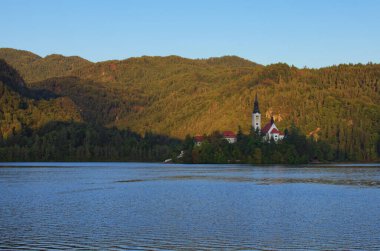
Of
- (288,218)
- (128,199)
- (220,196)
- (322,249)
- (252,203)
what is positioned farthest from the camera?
(220,196)

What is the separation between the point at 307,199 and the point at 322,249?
118ft

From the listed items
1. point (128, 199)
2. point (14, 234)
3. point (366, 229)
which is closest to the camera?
point (14, 234)

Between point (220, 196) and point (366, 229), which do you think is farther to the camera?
point (220, 196)

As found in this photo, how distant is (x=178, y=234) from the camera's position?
1791 inches

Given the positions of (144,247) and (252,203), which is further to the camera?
(252,203)

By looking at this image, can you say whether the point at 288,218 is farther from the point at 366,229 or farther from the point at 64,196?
the point at 64,196

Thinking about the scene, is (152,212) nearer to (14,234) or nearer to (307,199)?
(14,234)

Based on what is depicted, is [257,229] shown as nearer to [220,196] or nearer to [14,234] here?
[14,234]

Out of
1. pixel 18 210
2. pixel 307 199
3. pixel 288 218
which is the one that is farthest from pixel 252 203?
pixel 18 210

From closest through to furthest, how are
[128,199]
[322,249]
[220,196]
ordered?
[322,249] < [128,199] < [220,196]

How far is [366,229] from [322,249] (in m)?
10.0

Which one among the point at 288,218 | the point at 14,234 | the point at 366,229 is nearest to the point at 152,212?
the point at 288,218

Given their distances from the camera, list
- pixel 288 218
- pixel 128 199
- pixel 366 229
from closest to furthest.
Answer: pixel 366 229 → pixel 288 218 → pixel 128 199

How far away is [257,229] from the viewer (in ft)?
158
